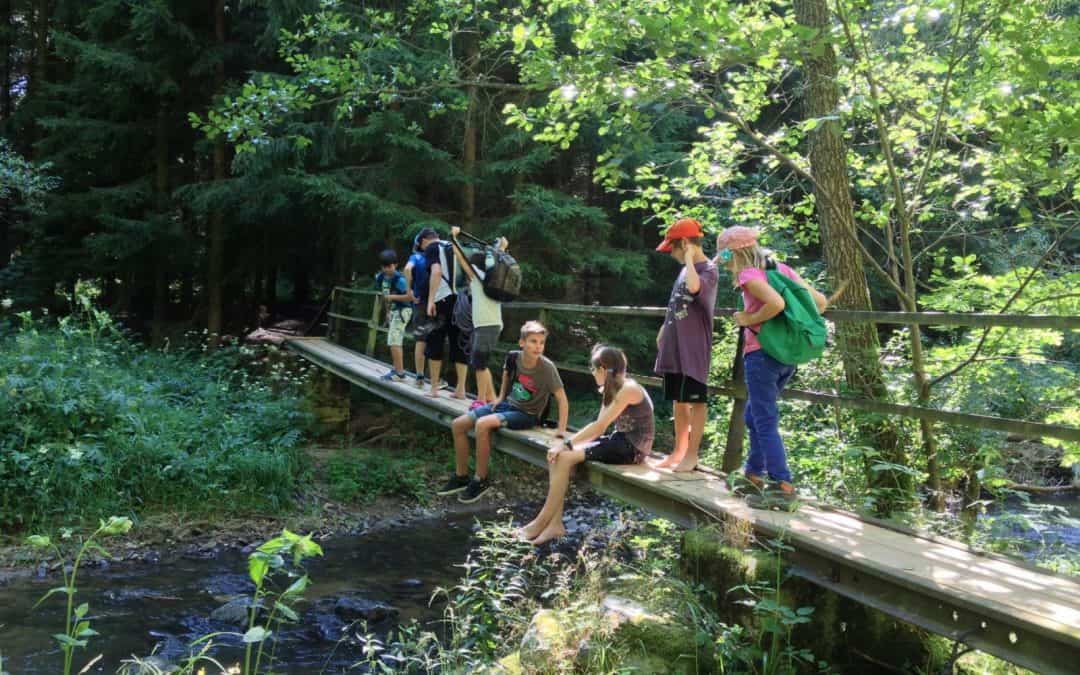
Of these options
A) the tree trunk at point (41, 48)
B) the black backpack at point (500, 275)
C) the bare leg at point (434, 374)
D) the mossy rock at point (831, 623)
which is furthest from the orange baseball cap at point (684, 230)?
the tree trunk at point (41, 48)

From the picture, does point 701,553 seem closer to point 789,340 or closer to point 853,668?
point 853,668

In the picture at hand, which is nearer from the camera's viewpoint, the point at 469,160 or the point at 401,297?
the point at 401,297

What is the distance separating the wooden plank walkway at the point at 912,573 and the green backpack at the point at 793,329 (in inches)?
33.0

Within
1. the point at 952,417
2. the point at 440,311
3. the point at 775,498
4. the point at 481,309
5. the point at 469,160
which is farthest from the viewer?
the point at 469,160

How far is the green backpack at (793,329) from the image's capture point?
428cm

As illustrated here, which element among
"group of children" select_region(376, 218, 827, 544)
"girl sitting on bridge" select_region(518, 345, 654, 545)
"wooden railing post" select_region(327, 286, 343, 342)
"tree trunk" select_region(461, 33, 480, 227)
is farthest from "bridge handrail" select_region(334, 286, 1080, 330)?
"wooden railing post" select_region(327, 286, 343, 342)

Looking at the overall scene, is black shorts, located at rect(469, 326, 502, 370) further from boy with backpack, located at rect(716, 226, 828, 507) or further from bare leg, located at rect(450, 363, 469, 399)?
boy with backpack, located at rect(716, 226, 828, 507)

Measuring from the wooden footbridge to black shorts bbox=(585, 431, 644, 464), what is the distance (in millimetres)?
125

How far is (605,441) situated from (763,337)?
1459 millimetres

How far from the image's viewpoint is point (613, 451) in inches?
209

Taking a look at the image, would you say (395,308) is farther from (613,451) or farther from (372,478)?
(613,451)

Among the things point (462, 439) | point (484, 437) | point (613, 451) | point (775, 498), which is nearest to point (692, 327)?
point (613, 451)

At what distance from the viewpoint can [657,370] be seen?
5.20 metres

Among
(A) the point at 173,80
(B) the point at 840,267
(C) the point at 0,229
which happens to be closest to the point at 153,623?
(B) the point at 840,267
